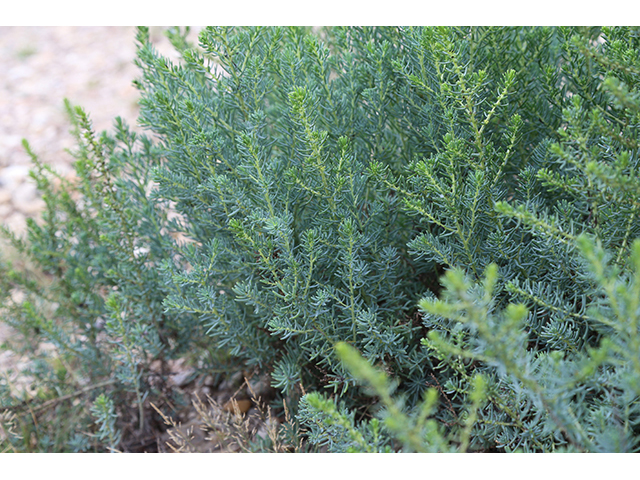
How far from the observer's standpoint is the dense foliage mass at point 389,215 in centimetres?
139

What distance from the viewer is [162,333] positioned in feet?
7.32

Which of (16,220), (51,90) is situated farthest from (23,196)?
(51,90)

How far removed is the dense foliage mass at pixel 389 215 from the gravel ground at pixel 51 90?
8.04 ft

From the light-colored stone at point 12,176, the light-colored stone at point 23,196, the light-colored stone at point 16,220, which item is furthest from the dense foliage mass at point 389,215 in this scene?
the light-colored stone at point 12,176

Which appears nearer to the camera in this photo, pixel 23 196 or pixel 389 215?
pixel 389 215

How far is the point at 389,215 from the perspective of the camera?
1.78 meters

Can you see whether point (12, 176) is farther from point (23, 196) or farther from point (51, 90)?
point (51, 90)

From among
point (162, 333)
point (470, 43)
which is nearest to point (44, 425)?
point (162, 333)

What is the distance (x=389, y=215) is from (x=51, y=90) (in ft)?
15.4

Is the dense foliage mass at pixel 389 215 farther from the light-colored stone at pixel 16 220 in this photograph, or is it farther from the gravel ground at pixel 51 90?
the gravel ground at pixel 51 90

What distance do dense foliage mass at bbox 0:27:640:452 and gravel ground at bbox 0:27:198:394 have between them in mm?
2451

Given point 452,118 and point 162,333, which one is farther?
point 162,333
